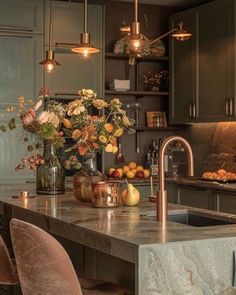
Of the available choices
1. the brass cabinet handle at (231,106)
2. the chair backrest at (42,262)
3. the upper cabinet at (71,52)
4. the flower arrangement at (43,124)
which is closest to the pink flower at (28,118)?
the flower arrangement at (43,124)

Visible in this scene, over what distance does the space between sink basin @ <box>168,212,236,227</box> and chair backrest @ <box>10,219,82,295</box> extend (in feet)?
2.97

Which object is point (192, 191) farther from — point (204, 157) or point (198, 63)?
point (198, 63)

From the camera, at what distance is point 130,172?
239 inches

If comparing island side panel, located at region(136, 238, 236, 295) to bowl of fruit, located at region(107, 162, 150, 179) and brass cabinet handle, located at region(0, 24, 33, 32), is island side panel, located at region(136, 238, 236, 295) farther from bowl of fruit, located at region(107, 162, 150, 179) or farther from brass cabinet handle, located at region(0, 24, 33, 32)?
brass cabinet handle, located at region(0, 24, 33, 32)

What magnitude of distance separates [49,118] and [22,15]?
2.24 meters

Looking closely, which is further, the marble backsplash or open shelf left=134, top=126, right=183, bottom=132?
open shelf left=134, top=126, right=183, bottom=132

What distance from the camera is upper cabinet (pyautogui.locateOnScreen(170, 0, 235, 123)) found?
Answer: 18.4ft

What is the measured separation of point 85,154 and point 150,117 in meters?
3.03

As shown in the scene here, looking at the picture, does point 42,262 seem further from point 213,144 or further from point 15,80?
point 213,144

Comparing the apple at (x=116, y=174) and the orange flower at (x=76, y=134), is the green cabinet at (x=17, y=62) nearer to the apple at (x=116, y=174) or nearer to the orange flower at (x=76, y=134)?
the apple at (x=116, y=174)

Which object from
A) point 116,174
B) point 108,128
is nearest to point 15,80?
point 116,174

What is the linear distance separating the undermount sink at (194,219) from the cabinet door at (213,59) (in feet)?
8.70

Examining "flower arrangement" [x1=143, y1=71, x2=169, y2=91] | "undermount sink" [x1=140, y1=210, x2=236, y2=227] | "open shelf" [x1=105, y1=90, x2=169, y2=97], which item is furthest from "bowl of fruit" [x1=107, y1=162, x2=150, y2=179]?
"undermount sink" [x1=140, y1=210, x2=236, y2=227]

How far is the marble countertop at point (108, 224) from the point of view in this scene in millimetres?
2268
